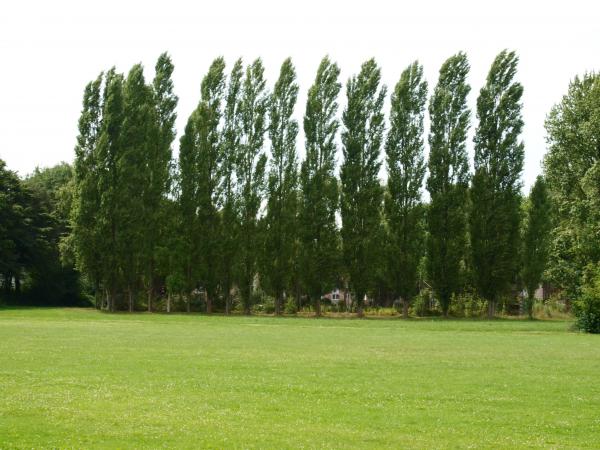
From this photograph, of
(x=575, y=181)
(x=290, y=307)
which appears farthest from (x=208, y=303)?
(x=575, y=181)

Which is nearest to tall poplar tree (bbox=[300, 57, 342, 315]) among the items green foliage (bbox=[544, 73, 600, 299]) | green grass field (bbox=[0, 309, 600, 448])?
green foliage (bbox=[544, 73, 600, 299])

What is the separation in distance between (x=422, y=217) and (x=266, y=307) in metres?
17.1

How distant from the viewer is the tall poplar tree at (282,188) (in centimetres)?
6612

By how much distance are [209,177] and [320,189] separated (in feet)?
34.4

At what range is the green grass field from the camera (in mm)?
12656

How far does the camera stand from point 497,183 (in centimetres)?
6519

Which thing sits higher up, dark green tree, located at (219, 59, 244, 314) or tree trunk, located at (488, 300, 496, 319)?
dark green tree, located at (219, 59, 244, 314)

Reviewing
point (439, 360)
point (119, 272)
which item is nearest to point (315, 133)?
point (119, 272)

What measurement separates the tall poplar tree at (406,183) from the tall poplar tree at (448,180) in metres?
1.10

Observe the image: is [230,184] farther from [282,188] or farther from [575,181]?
[575,181]

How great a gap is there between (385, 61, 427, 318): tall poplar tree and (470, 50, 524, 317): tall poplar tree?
492 centimetres

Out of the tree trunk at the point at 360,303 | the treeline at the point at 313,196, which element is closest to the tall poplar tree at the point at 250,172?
the treeline at the point at 313,196

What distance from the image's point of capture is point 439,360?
82.0ft

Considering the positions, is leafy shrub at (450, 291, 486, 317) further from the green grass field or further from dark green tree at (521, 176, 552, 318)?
the green grass field
